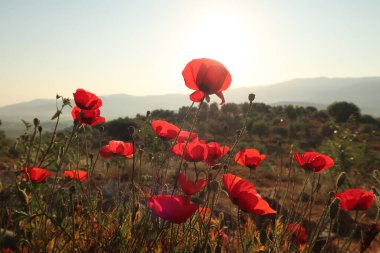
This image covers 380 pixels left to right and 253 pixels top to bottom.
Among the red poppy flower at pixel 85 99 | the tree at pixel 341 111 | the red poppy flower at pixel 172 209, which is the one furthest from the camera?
the tree at pixel 341 111

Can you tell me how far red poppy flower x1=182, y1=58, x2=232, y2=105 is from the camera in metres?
1.67

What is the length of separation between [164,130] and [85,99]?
0.52 m

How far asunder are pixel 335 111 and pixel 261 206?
41.6 metres

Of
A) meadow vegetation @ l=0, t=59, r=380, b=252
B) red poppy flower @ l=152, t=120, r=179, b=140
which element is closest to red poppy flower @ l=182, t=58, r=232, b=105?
meadow vegetation @ l=0, t=59, r=380, b=252

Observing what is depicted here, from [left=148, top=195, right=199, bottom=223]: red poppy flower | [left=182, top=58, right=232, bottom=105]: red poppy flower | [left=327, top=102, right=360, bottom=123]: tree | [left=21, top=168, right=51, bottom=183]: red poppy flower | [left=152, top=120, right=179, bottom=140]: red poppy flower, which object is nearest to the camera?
[left=148, top=195, right=199, bottom=223]: red poppy flower

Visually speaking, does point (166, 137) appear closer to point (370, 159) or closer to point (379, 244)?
point (379, 244)

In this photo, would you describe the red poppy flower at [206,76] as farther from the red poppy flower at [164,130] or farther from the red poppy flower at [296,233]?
the red poppy flower at [296,233]

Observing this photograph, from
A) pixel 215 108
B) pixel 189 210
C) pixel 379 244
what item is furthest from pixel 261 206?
pixel 215 108

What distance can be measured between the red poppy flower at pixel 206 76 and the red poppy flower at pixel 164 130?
1.32 ft

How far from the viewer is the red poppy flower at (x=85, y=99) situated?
196 centimetres

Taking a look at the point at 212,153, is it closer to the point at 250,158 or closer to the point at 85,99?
the point at 250,158

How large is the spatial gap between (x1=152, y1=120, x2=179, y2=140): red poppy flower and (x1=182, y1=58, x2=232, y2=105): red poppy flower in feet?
1.32

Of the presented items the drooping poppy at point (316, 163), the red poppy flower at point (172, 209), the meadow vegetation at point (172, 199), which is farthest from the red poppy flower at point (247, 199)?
the drooping poppy at point (316, 163)

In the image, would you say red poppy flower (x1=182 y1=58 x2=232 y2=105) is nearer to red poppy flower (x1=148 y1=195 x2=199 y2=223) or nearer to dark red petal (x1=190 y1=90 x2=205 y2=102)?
dark red petal (x1=190 y1=90 x2=205 y2=102)
